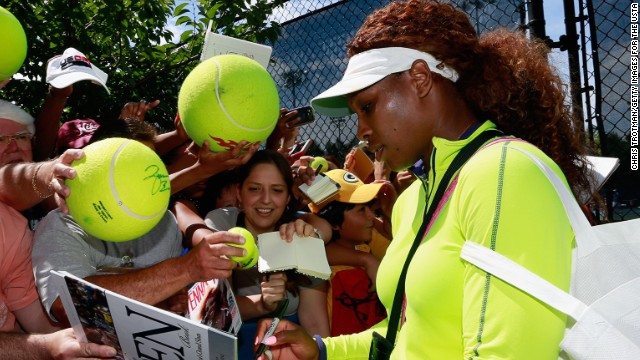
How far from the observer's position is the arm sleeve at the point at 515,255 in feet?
3.59

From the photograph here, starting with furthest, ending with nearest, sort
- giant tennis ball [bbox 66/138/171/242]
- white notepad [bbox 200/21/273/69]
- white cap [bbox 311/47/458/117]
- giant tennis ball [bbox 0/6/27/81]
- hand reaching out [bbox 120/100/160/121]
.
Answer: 1. hand reaching out [bbox 120/100/160/121]
2. white notepad [bbox 200/21/273/69]
3. giant tennis ball [bbox 0/6/27/81]
4. giant tennis ball [bbox 66/138/171/242]
5. white cap [bbox 311/47/458/117]

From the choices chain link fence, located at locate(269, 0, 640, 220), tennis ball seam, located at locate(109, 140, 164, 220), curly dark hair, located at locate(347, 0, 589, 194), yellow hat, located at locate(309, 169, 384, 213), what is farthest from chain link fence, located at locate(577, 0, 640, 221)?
tennis ball seam, located at locate(109, 140, 164, 220)

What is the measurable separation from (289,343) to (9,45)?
1.76 metres

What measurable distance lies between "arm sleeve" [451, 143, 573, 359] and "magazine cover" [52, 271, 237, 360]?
0.61 metres

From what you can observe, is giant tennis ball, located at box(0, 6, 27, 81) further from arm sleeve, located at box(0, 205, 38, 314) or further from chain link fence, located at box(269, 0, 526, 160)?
chain link fence, located at box(269, 0, 526, 160)

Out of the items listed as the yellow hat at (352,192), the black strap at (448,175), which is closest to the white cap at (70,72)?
the yellow hat at (352,192)

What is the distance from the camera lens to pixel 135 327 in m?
1.47

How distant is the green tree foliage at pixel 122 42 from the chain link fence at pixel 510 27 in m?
0.84

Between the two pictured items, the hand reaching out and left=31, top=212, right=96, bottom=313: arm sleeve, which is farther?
the hand reaching out

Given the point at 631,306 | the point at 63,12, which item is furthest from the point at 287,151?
the point at 631,306

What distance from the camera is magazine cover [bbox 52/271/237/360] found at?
1.37m

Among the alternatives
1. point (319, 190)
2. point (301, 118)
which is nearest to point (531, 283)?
point (319, 190)

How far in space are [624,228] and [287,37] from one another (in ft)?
16.3

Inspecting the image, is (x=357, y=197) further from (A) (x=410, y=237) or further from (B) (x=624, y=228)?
(B) (x=624, y=228)
